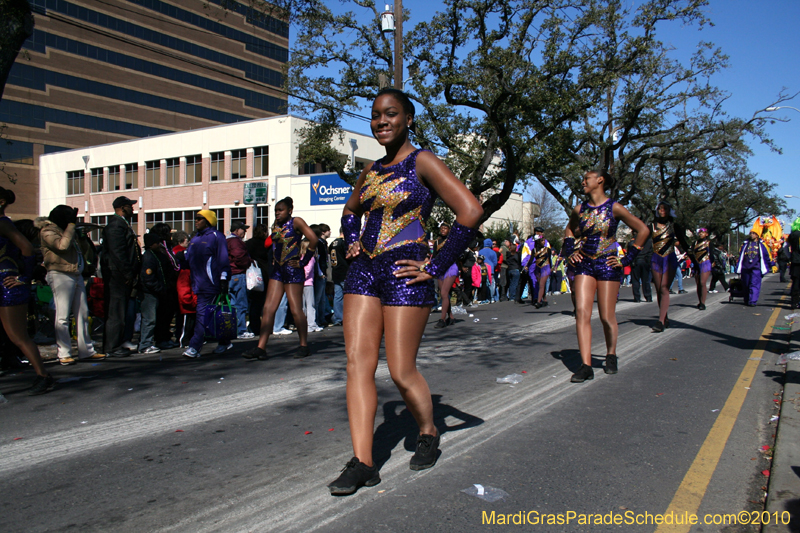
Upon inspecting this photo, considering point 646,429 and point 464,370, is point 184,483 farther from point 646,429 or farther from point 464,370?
point 464,370

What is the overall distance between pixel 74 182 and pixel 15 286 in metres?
50.5

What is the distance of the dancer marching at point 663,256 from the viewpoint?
966 centimetres

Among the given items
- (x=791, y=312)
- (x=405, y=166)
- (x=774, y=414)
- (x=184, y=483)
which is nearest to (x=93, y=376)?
(x=184, y=483)

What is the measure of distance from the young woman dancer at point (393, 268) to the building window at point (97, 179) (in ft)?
166

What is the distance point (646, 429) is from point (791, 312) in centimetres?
1127

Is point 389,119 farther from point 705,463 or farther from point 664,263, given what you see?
point 664,263

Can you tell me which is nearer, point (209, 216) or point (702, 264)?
point (209, 216)

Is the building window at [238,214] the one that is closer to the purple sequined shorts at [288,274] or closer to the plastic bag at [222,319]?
the plastic bag at [222,319]

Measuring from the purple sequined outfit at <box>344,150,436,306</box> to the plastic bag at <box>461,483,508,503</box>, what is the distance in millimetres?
1015

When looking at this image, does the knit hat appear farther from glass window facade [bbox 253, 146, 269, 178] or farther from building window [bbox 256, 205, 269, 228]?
building window [bbox 256, 205, 269, 228]

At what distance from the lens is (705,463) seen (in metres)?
3.59

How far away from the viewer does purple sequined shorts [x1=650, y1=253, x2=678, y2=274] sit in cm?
995

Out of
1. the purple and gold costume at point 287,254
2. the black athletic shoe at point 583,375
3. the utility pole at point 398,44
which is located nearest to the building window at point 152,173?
the utility pole at point 398,44

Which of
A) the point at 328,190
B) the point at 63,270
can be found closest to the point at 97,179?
the point at 328,190
